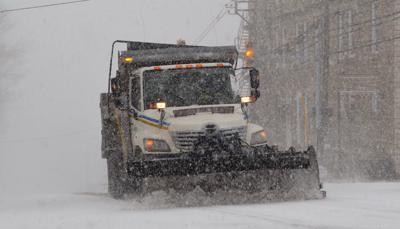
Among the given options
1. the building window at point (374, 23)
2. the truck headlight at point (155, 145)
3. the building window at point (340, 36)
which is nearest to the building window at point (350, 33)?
the building window at point (340, 36)

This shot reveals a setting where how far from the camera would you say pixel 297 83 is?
39000 millimetres

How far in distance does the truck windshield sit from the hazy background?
8932mm

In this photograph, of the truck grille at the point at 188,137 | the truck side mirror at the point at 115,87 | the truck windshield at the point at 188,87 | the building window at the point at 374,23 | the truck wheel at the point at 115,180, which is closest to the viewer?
the truck grille at the point at 188,137

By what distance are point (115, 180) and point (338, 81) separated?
61.4 feet

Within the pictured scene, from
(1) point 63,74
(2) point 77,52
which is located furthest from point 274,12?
(2) point 77,52

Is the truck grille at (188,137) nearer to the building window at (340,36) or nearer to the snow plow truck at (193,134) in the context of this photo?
the snow plow truck at (193,134)

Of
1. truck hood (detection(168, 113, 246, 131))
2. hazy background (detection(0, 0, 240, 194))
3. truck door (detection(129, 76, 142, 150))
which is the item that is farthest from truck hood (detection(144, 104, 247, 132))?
hazy background (detection(0, 0, 240, 194))

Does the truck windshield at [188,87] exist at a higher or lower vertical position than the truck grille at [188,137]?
higher

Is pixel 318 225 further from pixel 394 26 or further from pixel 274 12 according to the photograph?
pixel 274 12

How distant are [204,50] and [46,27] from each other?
100 meters

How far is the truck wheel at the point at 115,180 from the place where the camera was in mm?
14820

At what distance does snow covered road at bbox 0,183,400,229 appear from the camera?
901 cm

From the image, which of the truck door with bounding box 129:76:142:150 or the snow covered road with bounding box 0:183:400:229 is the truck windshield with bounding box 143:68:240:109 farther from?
the snow covered road with bounding box 0:183:400:229

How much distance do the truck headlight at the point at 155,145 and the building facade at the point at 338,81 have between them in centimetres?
1496
